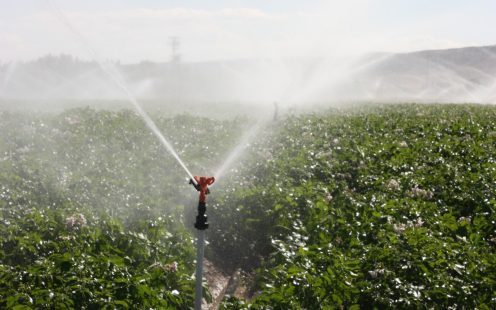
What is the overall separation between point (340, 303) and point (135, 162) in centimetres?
674

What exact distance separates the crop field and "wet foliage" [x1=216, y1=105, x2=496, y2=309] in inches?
0.9

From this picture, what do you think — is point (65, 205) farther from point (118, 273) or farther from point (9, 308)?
point (9, 308)

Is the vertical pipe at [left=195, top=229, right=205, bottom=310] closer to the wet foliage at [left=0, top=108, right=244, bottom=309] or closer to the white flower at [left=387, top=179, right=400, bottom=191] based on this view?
the wet foliage at [left=0, top=108, right=244, bottom=309]

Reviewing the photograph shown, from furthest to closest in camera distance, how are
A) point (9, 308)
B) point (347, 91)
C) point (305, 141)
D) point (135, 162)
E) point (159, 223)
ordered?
point (347, 91) → point (305, 141) → point (135, 162) → point (159, 223) → point (9, 308)

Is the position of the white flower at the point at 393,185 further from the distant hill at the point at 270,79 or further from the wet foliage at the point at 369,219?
the distant hill at the point at 270,79

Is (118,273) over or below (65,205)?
below

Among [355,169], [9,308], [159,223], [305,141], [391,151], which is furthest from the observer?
[305,141]

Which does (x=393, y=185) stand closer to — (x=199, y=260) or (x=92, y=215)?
(x=199, y=260)

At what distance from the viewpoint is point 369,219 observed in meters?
6.40

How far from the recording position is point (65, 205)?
7.33 m

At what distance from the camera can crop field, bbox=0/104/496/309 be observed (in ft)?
15.8

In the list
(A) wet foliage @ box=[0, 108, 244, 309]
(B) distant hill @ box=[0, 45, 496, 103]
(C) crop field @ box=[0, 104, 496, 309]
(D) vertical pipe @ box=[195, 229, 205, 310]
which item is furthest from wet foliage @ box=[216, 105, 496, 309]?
(B) distant hill @ box=[0, 45, 496, 103]

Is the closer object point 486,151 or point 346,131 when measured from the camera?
point 486,151

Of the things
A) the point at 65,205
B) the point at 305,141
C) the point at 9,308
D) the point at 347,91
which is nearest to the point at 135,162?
the point at 65,205
